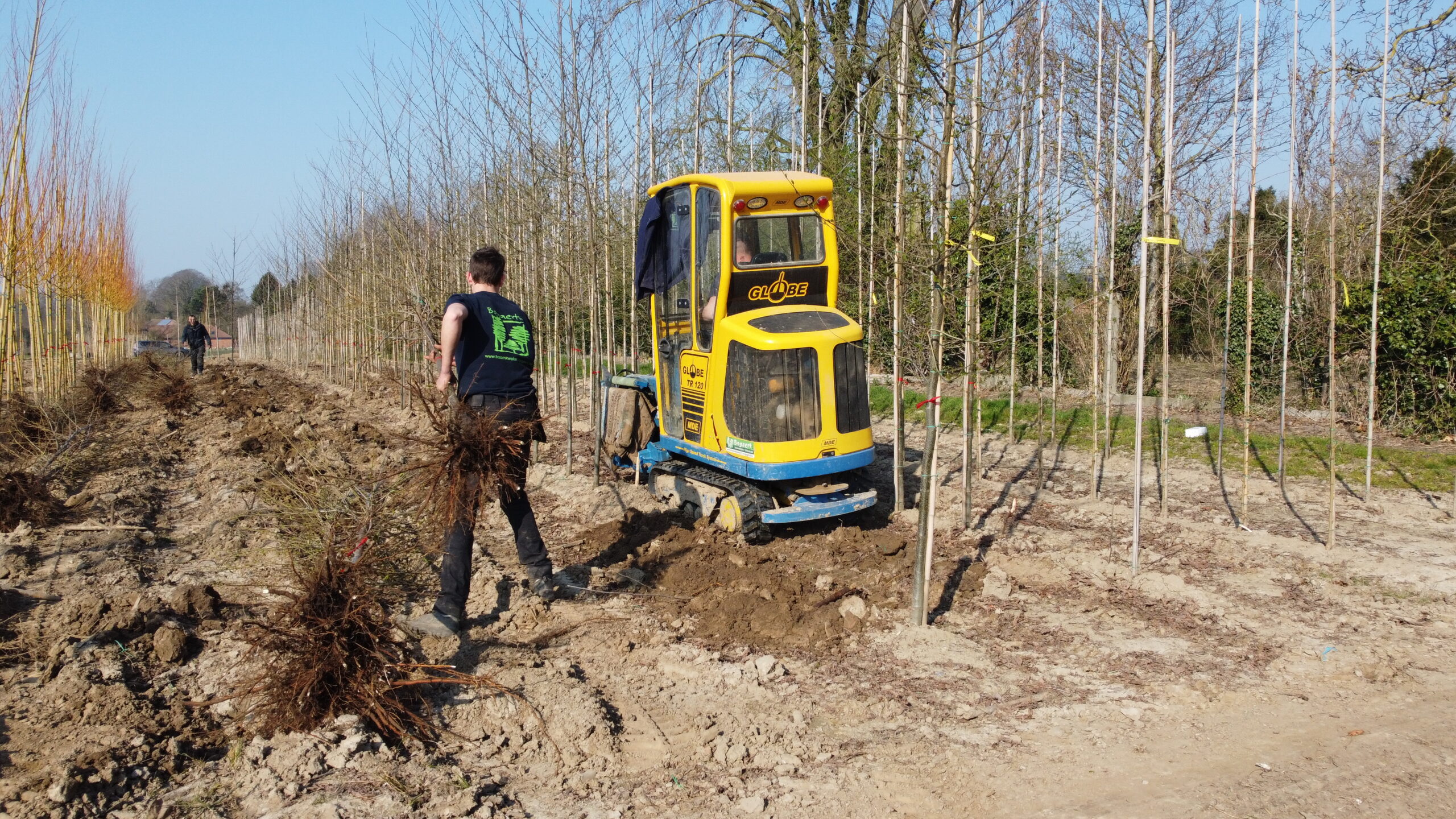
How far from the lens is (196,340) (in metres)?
23.2

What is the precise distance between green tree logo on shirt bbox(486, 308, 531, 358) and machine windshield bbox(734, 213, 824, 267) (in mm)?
2210

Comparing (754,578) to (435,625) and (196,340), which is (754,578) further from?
(196,340)

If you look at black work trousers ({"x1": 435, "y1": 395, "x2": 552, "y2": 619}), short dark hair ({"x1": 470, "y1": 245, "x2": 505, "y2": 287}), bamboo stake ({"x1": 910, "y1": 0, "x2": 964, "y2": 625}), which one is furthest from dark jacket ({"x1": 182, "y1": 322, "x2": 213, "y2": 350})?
bamboo stake ({"x1": 910, "y1": 0, "x2": 964, "y2": 625})

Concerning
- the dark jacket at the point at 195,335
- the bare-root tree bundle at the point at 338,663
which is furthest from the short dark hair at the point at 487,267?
the dark jacket at the point at 195,335

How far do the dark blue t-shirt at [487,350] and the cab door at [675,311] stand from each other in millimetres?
2305

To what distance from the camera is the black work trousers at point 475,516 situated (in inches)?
184

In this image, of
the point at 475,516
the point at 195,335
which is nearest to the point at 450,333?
the point at 475,516

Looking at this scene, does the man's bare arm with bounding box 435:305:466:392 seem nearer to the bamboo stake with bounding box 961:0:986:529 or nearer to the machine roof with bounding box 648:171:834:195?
the machine roof with bounding box 648:171:834:195

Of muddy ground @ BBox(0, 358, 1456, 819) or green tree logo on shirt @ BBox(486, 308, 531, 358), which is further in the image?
green tree logo on shirt @ BBox(486, 308, 531, 358)

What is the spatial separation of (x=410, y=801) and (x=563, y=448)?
305 inches

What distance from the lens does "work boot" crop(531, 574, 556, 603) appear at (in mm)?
5324

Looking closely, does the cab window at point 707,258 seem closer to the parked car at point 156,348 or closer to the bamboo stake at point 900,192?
the bamboo stake at point 900,192

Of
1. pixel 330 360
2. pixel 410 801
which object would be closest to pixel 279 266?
pixel 330 360

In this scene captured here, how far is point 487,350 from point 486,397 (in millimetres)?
251
